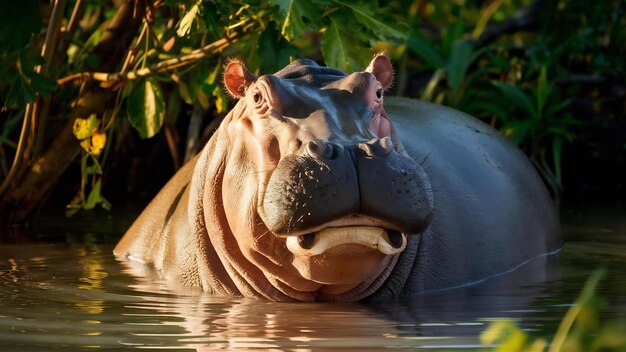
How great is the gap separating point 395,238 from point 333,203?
37cm

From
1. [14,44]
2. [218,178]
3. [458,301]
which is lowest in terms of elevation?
[458,301]

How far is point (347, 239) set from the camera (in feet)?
15.7

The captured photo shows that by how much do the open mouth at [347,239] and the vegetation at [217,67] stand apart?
1.52 meters

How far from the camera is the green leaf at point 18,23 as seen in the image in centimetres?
654

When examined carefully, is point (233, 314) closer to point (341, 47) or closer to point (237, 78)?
point (237, 78)

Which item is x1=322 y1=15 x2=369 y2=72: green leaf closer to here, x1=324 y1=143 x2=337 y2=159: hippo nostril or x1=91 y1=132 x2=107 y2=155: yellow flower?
x1=91 y1=132 x2=107 y2=155: yellow flower

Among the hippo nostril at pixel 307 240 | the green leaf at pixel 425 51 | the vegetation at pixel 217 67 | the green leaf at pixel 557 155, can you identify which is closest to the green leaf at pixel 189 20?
the vegetation at pixel 217 67

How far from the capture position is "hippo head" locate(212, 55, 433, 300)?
15.3 ft

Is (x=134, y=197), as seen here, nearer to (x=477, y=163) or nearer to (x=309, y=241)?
(x=477, y=163)

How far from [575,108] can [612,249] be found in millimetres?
4296

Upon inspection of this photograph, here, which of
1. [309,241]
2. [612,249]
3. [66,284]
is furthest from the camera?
[612,249]

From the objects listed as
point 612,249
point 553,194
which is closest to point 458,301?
point 612,249

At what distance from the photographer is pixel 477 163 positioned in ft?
22.6

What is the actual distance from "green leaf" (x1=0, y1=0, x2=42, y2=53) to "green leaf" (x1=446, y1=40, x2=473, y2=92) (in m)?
5.35
